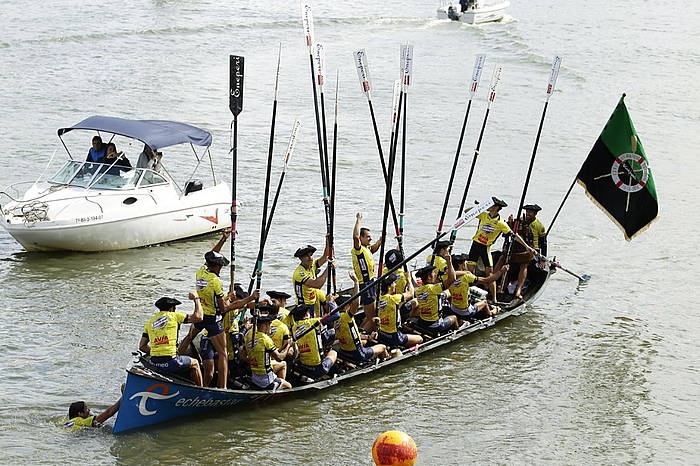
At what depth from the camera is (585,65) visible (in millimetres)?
40375

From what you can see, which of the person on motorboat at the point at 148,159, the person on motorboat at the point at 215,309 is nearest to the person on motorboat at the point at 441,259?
the person on motorboat at the point at 215,309

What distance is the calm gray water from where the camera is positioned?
12.7 m

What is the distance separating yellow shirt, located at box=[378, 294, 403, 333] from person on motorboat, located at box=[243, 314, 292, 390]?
1783 mm

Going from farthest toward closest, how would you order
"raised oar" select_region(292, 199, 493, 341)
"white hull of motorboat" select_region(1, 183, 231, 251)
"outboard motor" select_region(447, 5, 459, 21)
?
"outboard motor" select_region(447, 5, 459, 21) → "white hull of motorboat" select_region(1, 183, 231, 251) → "raised oar" select_region(292, 199, 493, 341)

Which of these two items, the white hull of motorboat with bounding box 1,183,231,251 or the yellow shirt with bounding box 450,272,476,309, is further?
the white hull of motorboat with bounding box 1,183,231,251

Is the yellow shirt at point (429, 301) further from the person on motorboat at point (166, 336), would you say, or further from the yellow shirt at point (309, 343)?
the person on motorboat at point (166, 336)

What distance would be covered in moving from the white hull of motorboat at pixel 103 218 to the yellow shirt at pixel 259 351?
6.97 m

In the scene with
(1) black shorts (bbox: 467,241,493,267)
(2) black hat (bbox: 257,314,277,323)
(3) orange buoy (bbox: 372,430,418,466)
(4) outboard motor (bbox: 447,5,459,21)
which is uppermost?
(3) orange buoy (bbox: 372,430,418,466)

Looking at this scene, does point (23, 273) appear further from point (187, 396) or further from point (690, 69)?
point (690, 69)

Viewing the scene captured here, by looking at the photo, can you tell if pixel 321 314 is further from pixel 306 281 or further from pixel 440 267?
pixel 440 267

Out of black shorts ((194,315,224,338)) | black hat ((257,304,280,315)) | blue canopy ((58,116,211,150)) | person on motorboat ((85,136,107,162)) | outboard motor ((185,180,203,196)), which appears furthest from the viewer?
outboard motor ((185,180,203,196))

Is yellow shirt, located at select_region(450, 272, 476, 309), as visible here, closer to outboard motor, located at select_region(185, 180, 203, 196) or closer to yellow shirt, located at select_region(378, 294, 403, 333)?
yellow shirt, located at select_region(378, 294, 403, 333)

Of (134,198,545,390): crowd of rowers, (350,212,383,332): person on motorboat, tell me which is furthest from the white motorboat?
(350,212,383,332): person on motorboat

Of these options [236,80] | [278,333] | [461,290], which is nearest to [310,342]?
[278,333]
